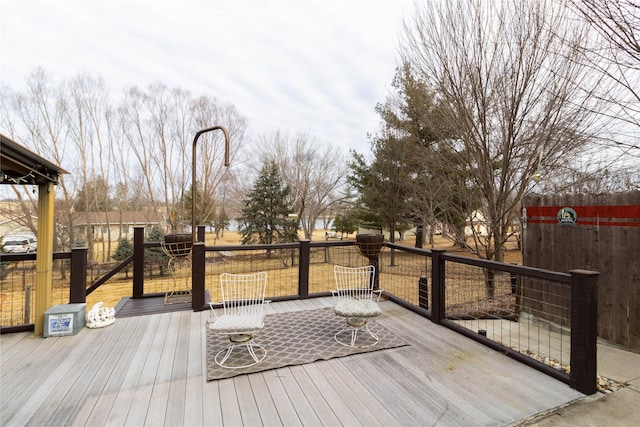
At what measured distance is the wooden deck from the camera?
7.14 feet

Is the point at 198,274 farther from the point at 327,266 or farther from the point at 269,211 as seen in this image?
the point at 269,211

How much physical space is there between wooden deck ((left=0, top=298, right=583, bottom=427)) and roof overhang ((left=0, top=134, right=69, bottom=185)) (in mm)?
1845

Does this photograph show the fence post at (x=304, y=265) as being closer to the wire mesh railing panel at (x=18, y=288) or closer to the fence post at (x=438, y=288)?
the fence post at (x=438, y=288)

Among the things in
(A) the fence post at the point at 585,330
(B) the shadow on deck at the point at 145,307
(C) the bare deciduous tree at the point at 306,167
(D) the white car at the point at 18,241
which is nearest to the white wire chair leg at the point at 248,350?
(B) the shadow on deck at the point at 145,307

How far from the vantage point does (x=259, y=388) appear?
100 inches

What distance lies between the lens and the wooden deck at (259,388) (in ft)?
7.14

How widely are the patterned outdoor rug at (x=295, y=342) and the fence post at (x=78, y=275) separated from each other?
1898 millimetres

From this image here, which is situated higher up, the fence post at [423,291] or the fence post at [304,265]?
the fence post at [304,265]

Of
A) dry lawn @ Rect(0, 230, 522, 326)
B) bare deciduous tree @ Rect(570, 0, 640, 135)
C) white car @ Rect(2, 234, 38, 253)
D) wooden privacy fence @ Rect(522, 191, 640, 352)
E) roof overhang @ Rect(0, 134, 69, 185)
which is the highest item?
bare deciduous tree @ Rect(570, 0, 640, 135)

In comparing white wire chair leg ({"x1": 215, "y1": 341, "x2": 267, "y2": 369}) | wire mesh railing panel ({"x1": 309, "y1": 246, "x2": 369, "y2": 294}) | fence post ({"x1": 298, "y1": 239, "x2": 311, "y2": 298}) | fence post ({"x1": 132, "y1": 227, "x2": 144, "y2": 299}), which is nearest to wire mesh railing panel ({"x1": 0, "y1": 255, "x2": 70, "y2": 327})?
fence post ({"x1": 132, "y1": 227, "x2": 144, "y2": 299})

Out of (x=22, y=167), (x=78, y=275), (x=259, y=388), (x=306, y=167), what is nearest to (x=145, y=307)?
(x=78, y=275)

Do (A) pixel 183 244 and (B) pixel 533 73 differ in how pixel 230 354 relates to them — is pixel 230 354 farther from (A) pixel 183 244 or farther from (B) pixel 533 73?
(B) pixel 533 73

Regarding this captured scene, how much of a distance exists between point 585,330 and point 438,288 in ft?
5.56

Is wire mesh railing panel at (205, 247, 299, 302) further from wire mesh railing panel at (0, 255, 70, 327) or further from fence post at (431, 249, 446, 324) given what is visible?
fence post at (431, 249, 446, 324)
